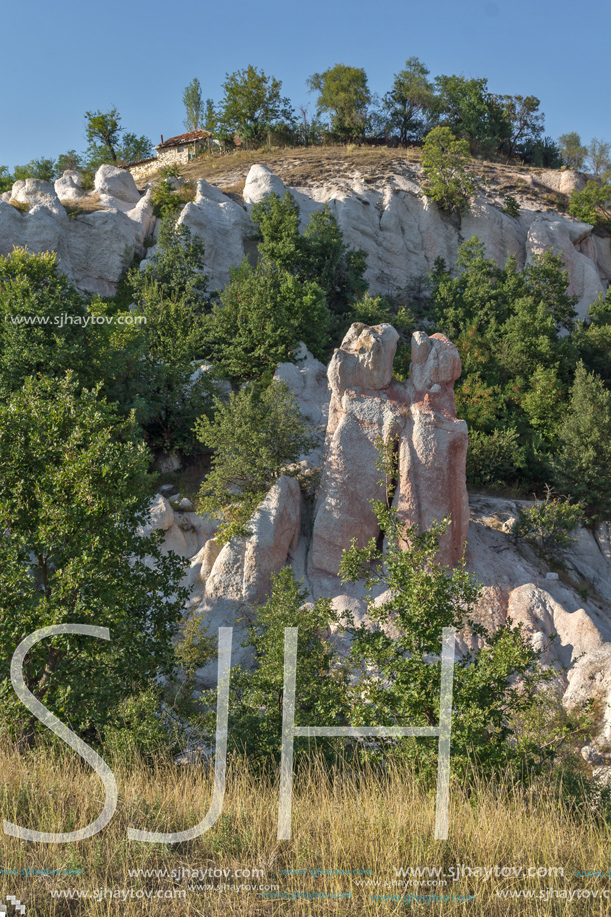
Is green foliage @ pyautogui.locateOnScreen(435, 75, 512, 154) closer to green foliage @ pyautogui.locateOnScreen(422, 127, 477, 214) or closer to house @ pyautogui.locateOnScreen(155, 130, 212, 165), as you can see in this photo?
green foliage @ pyautogui.locateOnScreen(422, 127, 477, 214)

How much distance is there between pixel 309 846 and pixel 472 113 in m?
53.8

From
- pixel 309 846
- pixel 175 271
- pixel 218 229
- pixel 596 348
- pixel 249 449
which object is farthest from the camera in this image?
pixel 218 229

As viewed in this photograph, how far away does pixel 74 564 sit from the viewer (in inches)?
344

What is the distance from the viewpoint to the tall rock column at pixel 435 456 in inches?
601

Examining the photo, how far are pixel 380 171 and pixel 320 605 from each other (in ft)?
122

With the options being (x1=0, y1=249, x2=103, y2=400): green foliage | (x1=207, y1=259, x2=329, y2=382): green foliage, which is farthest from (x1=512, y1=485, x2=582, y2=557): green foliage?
(x1=0, y1=249, x2=103, y2=400): green foliage

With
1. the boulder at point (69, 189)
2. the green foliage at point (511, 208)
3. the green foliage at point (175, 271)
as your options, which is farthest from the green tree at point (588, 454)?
the boulder at point (69, 189)

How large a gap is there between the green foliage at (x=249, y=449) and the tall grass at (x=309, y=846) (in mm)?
9230

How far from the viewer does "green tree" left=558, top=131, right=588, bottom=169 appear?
5969cm

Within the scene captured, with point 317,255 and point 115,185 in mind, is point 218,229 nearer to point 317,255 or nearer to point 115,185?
point 317,255

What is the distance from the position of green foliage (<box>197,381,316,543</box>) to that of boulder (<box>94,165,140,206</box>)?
22.1 metres

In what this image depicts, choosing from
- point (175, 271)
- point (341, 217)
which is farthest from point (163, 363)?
point (341, 217)

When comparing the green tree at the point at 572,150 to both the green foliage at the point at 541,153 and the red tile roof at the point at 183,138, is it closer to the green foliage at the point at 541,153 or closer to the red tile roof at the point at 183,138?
the green foliage at the point at 541,153

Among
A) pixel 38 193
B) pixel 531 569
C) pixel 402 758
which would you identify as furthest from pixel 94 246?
pixel 402 758
